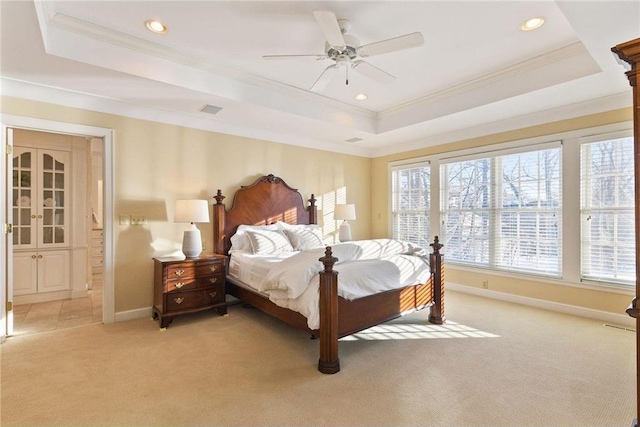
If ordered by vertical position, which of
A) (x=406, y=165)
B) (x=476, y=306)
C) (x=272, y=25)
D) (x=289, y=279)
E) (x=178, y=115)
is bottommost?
(x=476, y=306)

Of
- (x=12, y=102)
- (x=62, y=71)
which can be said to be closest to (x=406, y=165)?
(x=62, y=71)

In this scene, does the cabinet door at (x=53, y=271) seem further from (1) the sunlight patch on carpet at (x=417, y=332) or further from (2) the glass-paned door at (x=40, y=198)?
(1) the sunlight patch on carpet at (x=417, y=332)

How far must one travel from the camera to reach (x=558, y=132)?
160 inches

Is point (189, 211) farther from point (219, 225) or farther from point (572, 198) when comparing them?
point (572, 198)

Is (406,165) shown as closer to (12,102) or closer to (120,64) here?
(120,64)

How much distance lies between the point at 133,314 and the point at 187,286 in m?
0.83

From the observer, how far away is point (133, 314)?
3.80 m

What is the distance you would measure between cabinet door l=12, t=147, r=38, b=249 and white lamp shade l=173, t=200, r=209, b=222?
250 centimetres

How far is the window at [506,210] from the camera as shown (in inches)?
165

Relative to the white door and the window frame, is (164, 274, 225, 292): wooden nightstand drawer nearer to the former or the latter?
the white door

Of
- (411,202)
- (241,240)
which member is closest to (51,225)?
(241,240)

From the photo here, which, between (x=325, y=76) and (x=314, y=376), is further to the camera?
(x=325, y=76)

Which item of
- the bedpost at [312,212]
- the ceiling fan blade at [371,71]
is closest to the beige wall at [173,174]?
the bedpost at [312,212]

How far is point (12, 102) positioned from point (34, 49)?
0.98 m
